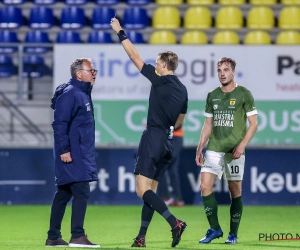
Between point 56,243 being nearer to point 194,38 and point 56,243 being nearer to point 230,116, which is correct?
point 230,116

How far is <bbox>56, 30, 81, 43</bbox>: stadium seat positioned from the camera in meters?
16.6

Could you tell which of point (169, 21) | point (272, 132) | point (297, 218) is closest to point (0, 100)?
point (169, 21)

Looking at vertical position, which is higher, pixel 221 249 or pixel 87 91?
pixel 87 91

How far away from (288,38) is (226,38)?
3.87 ft

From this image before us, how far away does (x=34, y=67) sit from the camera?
15.8 meters

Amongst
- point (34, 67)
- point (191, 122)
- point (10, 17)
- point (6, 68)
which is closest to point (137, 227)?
point (191, 122)

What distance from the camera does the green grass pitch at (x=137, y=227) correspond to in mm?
8789

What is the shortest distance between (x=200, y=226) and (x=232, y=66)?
2.95 meters

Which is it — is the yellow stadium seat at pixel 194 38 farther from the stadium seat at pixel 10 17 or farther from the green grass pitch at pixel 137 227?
the green grass pitch at pixel 137 227

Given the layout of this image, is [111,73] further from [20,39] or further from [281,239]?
[281,239]

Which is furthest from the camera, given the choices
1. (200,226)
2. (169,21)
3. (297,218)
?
(169,21)

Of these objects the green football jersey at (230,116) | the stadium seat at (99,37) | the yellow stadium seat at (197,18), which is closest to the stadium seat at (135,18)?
the stadium seat at (99,37)

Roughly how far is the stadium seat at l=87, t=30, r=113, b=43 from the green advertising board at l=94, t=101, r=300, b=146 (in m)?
2.14

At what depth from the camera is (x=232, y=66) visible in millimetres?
8969
